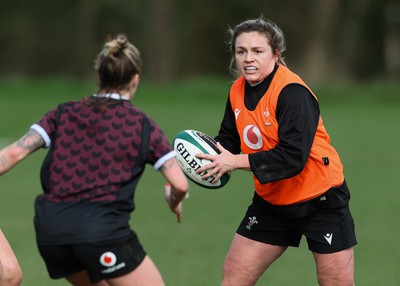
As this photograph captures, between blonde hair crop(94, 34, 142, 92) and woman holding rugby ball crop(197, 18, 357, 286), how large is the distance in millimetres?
786

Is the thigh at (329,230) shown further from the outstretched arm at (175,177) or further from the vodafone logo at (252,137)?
the outstretched arm at (175,177)

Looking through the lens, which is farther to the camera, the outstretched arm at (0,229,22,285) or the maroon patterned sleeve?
the outstretched arm at (0,229,22,285)

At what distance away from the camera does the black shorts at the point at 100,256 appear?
4777 millimetres

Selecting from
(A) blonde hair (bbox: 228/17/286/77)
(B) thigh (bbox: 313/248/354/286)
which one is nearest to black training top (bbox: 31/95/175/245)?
(A) blonde hair (bbox: 228/17/286/77)

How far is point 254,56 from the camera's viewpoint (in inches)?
218

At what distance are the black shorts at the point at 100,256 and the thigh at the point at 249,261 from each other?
3.23ft

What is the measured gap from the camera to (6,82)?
118ft

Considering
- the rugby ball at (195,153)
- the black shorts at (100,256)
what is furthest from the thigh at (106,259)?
the rugby ball at (195,153)

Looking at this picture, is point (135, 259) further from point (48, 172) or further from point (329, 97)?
point (329, 97)

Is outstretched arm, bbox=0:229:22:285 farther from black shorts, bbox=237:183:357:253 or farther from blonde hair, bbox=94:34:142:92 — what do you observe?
black shorts, bbox=237:183:357:253

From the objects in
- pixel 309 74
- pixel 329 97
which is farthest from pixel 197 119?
pixel 309 74

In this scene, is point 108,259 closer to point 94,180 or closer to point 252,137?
point 94,180

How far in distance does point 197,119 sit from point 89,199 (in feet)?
62.0

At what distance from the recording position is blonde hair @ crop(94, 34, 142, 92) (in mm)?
5016
